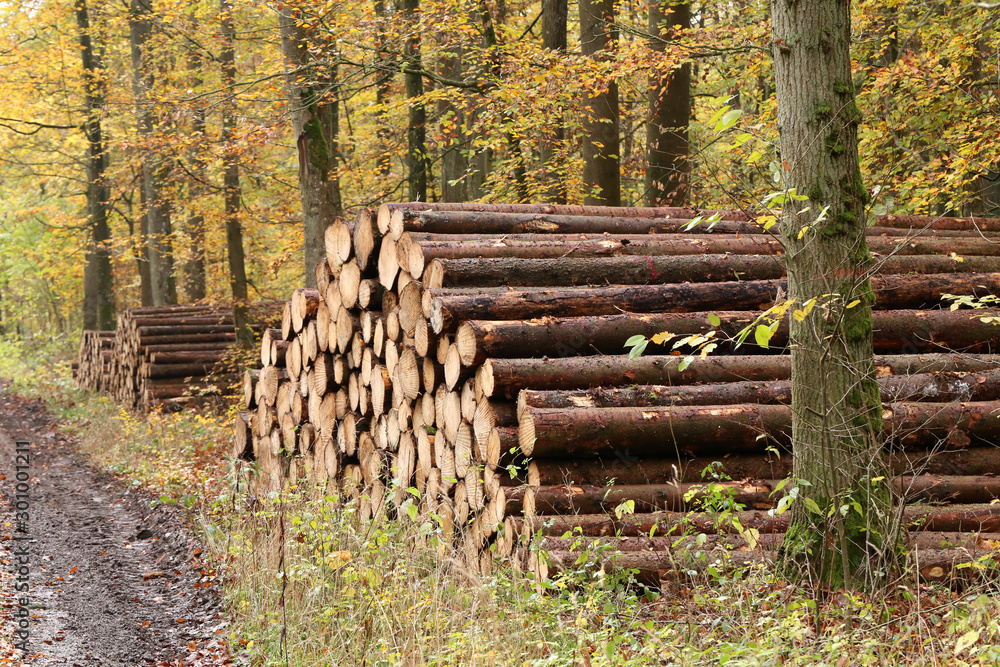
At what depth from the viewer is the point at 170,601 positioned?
6.67 metres

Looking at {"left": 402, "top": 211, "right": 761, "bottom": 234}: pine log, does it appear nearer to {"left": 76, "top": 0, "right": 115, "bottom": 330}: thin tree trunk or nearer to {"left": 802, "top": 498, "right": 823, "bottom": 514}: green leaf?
{"left": 802, "top": 498, "right": 823, "bottom": 514}: green leaf

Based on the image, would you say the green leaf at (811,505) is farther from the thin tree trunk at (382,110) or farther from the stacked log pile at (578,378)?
the thin tree trunk at (382,110)

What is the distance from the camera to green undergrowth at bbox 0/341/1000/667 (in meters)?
3.46

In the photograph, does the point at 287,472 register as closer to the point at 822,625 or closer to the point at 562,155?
the point at 822,625

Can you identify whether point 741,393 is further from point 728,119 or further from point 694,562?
point 728,119

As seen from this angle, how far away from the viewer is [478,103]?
12812mm

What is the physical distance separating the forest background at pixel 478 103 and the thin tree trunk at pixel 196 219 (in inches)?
5.4

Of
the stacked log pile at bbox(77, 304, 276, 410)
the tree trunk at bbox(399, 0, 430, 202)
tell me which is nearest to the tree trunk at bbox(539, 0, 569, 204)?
the tree trunk at bbox(399, 0, 430, 202)

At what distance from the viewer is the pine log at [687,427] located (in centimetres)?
512

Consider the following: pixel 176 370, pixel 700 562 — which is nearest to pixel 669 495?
pixel 700 562

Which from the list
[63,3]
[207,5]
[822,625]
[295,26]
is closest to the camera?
[822,625]

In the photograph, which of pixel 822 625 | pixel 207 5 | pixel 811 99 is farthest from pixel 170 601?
pixel 207 5

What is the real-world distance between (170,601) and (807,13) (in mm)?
6197

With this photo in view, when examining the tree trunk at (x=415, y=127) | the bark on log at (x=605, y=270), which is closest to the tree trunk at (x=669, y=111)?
the tree trunk at (x=415, y=127)
